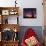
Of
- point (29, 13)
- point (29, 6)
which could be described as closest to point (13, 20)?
point (29, 13)

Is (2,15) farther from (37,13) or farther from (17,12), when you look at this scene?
(37,13)

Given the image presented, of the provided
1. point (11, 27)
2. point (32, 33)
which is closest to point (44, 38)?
point (32, 33)

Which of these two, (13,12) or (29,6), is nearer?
(13,12)

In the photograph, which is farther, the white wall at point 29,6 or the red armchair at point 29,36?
the white wall at point 29,6

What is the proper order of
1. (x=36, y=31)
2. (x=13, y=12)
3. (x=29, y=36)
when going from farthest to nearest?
(x=36, y=31) → (x=13, y=12) → (x=29, y=36)

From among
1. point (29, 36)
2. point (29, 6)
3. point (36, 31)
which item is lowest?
point (29, 36)

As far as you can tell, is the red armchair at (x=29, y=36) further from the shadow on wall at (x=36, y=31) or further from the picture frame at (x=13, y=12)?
the picture frame at (x=13, y=12)

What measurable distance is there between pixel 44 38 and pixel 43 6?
3.62ft

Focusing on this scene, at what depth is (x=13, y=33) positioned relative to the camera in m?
5.25

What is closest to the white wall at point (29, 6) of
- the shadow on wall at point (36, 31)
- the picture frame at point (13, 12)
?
the shadow on wall at point (36, 31)

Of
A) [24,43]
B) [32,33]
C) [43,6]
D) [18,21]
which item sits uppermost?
[43,6]

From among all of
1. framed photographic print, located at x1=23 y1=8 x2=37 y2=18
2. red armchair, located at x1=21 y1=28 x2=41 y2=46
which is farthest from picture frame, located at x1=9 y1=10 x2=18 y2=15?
red armchair, located at x1=21 y1=28 x2=41 y2=46

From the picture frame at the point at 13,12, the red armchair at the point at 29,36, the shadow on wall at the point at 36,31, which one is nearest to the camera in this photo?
the red armchair at the point at 29,36

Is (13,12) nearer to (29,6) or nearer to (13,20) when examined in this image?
(13,20)
